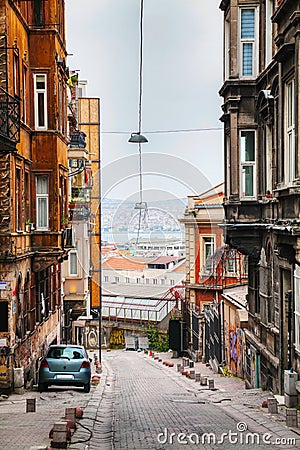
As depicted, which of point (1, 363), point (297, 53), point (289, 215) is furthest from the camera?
point (1, 363)

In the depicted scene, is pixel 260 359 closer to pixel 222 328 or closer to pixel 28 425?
pixel 28 425

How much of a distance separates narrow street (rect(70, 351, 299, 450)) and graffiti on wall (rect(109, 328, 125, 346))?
2741 centimetres

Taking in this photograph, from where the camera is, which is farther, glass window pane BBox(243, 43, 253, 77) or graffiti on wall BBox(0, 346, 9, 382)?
glass window pane BBox(243, 43, 253, 77)

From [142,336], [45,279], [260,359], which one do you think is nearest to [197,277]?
[142,336]

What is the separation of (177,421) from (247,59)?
1026 cm

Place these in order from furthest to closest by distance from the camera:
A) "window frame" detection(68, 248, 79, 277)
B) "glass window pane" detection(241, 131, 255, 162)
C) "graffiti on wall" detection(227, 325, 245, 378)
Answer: "window frame" detection(68, 248, 79, 277), "graffiti on wall" detection(227, 325, 245, 378), "glass window pane" detection(241, 131, 255, 162)

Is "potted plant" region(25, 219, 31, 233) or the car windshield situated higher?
"potted plant" region(25, 219, 31, 233)

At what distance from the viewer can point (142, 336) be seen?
49.7m

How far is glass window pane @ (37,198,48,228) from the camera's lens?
969 inches

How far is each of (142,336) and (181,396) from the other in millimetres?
29051

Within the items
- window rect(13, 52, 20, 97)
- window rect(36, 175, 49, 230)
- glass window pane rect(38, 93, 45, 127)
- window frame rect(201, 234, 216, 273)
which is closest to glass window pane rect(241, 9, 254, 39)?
window rect(13, 52, 20, 97)

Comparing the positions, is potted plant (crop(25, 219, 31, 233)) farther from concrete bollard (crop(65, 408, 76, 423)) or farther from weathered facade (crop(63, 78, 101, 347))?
concrete bollard (crop(65, 408, 76, 423))

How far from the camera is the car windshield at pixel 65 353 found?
21.0m

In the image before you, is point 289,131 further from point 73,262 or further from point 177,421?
point 73,262
